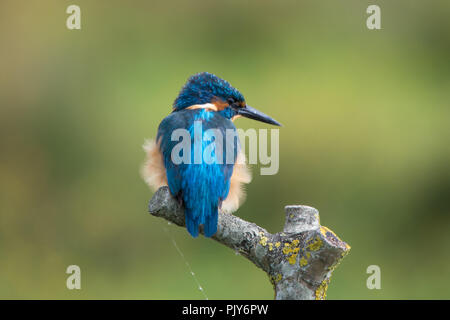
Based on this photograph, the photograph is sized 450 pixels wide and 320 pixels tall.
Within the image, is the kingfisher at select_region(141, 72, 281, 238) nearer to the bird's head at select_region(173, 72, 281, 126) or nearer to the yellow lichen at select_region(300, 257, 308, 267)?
the bird's head at select_region(173, 72, 281, 126)

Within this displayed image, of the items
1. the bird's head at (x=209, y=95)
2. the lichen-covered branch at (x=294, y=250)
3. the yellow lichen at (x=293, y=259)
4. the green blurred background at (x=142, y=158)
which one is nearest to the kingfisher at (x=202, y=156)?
the bird's head at (x=209, y=95)

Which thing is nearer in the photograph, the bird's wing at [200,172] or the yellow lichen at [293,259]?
the yellow lichen at [293,259]

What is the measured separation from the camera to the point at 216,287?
10.9 ft

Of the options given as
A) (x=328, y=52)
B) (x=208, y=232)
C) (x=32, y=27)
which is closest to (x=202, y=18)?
(x=328, y=52)

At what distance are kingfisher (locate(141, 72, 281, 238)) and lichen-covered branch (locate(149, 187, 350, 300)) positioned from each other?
0.10 m

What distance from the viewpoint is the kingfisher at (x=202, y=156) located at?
69.9 inches

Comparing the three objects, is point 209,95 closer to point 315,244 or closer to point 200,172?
point 200,172

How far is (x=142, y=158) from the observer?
3340 mm

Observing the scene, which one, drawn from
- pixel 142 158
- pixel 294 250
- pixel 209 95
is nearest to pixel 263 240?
pixel 294 250

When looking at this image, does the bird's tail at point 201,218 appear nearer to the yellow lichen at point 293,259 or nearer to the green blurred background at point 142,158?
the yellow lichen at point 293,259

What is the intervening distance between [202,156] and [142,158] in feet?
4.98

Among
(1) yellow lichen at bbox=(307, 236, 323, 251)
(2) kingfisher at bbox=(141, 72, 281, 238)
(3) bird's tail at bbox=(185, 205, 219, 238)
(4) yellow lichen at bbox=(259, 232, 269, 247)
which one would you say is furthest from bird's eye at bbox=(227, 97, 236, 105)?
(1) yellow lichen at bbox=(307, 236, 323, 251)

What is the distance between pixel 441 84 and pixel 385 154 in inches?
46.4

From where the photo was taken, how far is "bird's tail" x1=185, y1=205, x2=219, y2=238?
168 centimetres
